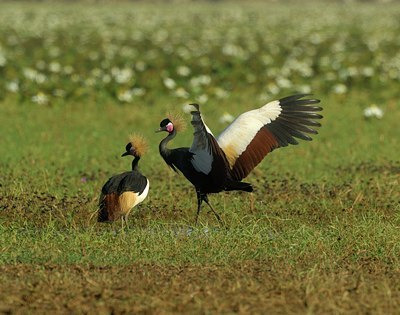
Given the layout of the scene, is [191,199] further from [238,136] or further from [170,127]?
[238,136]

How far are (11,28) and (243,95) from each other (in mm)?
15088

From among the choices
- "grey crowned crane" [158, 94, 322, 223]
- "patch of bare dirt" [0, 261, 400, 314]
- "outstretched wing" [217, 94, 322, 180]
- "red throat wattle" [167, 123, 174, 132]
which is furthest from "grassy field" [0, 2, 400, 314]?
"red throat wattle" [167, 123, 174, 132]

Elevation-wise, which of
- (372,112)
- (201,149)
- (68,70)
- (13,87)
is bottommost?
(372,112)

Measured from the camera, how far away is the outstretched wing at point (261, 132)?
7.83 meters

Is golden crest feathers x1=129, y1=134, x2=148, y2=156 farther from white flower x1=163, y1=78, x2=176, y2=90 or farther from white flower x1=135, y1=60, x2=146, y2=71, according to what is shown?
white flower x1=135, y1=60, x2=146, y2=71

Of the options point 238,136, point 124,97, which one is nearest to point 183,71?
point 124,97

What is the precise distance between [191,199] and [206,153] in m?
1.61

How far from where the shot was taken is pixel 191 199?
30.3ft

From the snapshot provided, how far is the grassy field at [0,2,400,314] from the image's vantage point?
5.77 metres

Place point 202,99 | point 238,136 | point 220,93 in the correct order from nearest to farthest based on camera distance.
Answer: point 238,136, point 202,99, point 220,93

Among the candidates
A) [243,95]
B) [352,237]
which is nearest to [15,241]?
[352,237]

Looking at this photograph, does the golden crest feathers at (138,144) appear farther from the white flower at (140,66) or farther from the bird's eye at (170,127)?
the white flower at (140,66)

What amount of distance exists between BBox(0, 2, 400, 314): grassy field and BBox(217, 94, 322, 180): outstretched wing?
20.6 inches

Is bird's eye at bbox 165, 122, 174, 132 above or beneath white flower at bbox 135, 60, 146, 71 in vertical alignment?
beneath
